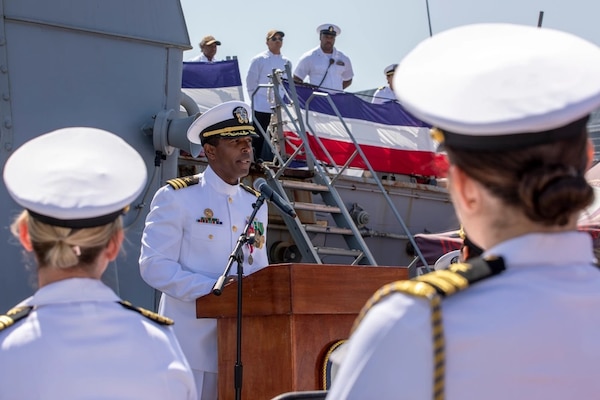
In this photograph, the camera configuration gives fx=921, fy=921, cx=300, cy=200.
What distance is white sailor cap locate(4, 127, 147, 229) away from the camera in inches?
79.7

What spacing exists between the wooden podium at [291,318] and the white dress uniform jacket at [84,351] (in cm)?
172

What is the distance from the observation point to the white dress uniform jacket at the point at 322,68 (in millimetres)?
10734

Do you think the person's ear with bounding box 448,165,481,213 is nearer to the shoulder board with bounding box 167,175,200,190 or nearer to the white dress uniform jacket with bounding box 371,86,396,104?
the shoulder board with bounding box 167,175,200,190

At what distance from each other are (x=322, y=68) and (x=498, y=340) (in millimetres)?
9575

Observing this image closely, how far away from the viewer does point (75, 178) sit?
2.06m

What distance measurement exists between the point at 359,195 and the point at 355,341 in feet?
Answer: 29.8

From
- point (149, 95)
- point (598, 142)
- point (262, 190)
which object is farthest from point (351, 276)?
point (598, 142)

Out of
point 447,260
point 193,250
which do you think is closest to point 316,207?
point 193,250

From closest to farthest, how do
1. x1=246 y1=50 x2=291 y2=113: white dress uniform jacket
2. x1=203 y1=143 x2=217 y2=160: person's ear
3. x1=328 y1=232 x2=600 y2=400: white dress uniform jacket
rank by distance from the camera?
x1=328 y1=232 x2=600 y2=400: white dress uniform jacket < x1=203 y1=143 x2=217 y2=160: person's ear < x1=246 y1=50 x2=291 y2=113: white dress uniform jacket

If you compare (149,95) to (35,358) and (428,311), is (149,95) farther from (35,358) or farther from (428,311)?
(428,311)

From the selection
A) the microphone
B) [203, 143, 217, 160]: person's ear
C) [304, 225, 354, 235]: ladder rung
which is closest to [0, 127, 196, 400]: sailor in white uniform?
the microphone

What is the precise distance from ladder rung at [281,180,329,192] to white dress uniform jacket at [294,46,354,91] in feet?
6.36

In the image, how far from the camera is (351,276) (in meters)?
4.08

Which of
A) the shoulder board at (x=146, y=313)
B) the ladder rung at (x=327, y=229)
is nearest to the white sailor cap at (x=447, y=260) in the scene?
the shoulder board at (x=146, y=313)
